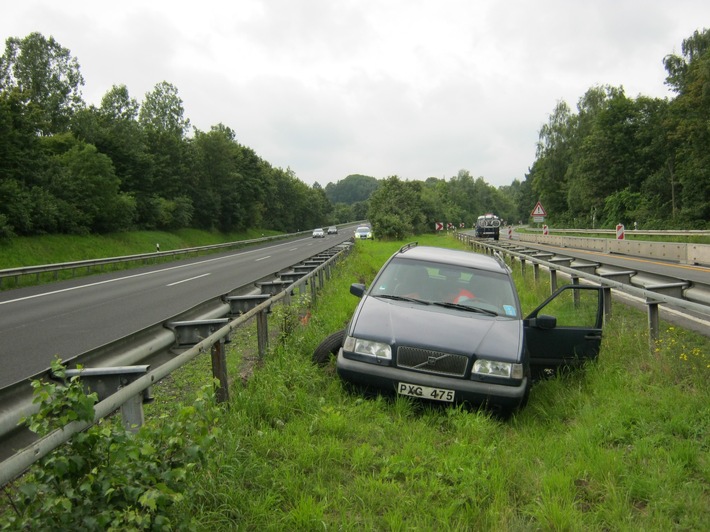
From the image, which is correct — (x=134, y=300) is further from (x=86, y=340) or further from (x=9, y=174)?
(x=9, y=174)

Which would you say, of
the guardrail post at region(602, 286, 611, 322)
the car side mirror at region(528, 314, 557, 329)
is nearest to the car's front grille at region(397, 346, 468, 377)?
the car side mirror at region(528, 314, 557, 329)

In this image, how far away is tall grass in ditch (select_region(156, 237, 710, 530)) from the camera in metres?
3.07

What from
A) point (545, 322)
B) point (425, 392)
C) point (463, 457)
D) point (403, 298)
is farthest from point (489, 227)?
point (463, 457)

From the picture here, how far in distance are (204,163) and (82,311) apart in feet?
182

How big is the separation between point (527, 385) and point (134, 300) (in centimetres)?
1070

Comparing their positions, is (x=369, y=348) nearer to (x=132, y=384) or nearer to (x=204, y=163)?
(x=132, y=384)

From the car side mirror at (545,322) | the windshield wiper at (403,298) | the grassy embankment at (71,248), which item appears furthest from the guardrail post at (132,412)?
the grassy embankment at (71,248)

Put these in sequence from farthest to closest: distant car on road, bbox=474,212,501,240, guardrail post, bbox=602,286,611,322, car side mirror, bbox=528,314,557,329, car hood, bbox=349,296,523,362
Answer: distant car on road, bbox=474,212,501,240 → guardrail post, bbox=602,286,611,322 → car side mirror, bbox=528,314,557,329 → car hood, bbox=349,296,523,362

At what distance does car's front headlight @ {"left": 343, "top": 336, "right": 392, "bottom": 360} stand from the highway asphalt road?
1734mm

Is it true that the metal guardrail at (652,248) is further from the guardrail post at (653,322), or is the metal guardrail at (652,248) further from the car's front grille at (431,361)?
the car's front grille at (431,361)

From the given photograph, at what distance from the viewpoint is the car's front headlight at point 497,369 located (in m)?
4.61

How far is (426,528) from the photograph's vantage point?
2.96 m

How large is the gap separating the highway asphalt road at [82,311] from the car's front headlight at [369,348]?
173 centimetres

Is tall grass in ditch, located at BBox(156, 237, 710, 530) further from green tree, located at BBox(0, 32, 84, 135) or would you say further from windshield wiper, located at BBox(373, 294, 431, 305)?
green tree, located at BBox(0, 32, 84, 135)
